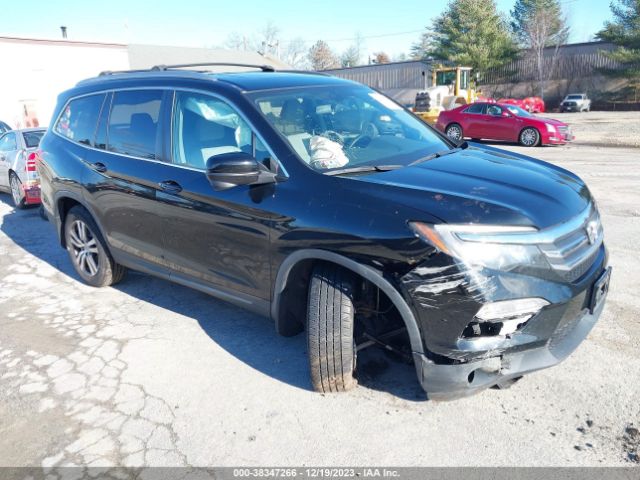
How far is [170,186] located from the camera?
12.4 ft

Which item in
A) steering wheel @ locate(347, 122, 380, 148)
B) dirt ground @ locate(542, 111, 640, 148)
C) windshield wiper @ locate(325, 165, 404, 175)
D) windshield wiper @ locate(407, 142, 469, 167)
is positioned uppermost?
steering wheel @ locate(347, 122, 380, 148)

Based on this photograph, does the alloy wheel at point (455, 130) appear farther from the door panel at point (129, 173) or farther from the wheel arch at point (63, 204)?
the door panel at point (129, 173)

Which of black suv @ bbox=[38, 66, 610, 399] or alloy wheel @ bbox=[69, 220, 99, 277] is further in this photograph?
alloy wheel @ bbox=[69, 220, 99, 277]

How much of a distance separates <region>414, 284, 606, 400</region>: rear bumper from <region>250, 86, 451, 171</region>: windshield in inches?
52.1

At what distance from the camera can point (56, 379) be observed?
141 inches

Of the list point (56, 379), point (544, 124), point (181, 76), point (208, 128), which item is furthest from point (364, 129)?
point (544, 124)

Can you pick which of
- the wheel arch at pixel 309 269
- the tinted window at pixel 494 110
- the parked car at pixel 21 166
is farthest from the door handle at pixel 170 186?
the tinted window at pixel 494 110

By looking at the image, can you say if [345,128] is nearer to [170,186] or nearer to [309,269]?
[309,269]

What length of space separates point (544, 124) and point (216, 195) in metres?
15.8

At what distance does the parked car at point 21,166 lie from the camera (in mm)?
8891

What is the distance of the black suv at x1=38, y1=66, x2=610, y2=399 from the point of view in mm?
2564

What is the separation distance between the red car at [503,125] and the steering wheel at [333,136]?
566 inches

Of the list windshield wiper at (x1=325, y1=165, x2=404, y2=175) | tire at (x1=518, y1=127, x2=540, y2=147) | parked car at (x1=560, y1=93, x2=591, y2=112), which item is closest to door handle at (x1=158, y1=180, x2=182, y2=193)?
windshield wiper at (x1=325, y1=165, x2=404, y2=175)

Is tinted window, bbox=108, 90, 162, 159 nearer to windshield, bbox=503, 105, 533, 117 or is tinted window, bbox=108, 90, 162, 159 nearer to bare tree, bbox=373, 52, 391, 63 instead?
windshield, bbox=503, 105, 533, 117
